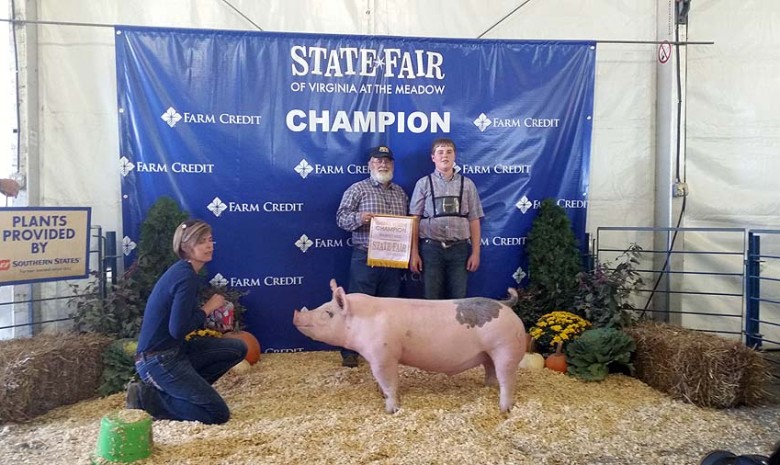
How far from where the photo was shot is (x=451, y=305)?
4.03m

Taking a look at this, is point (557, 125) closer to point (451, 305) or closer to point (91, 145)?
point (451, 305)

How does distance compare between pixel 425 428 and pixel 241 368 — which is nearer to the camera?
pixel 425 428

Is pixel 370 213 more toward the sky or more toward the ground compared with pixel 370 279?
more toward the sky

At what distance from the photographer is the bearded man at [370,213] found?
5.07m

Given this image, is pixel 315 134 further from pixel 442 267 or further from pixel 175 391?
pixel 175 391

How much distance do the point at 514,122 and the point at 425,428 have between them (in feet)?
11.0

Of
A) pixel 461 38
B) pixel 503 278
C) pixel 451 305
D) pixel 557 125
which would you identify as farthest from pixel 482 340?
pixel 461 38

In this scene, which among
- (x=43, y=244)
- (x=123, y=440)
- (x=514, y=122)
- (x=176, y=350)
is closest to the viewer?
(x=123, y=440)

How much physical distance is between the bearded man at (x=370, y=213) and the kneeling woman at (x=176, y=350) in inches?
64.9

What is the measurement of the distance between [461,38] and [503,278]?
2426 mm

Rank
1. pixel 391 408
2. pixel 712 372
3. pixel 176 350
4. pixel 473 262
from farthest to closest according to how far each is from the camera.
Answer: pixel 473 262 < pixel 712 372 < pixel 391 408 < pixel 176 350

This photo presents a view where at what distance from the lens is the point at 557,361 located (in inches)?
193

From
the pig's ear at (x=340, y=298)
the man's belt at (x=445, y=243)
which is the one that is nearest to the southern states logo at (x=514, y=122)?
the man's belt at (x=445, y=243)

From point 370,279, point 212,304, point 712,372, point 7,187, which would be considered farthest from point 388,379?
point 7,187
